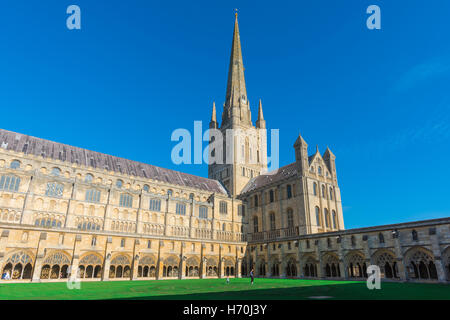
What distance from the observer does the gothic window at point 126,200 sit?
4844cm

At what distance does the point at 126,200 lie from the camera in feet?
161

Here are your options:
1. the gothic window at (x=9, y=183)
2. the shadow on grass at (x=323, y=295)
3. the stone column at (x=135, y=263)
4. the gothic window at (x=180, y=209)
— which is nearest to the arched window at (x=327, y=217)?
the gothic window at (x=180, y=209)

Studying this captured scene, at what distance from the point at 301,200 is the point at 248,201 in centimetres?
1624

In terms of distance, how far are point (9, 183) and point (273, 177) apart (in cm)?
4794

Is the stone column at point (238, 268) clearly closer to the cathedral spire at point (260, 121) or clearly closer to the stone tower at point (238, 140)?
the stone tower at point (238, 140)

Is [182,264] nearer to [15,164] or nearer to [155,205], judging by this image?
[155,205]

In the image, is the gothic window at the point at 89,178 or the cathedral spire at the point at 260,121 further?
the cathedral spire at the point at 260,121

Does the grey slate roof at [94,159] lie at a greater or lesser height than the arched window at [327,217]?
greater

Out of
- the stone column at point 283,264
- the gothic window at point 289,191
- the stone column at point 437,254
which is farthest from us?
the gothic window at point 289,191

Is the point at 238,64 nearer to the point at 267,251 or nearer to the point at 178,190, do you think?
the point at 178,190

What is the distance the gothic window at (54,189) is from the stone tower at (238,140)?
124 ft

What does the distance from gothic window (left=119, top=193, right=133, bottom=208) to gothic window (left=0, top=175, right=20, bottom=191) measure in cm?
1487

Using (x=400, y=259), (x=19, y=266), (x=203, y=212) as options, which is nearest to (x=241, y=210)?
(x=203, y=212)

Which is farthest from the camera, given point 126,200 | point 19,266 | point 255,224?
point 255,224
